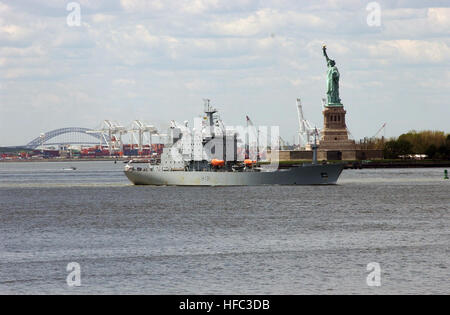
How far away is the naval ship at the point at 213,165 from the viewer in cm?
10188

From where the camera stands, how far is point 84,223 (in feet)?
198

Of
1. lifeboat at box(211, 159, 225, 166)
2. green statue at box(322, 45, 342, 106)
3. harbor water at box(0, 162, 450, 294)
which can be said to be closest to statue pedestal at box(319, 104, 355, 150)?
green statue at box(322, 45, 342, 106)

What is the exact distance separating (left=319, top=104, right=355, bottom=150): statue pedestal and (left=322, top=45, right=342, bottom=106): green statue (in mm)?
1941

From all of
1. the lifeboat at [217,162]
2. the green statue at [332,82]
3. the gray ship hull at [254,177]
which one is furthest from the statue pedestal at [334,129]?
the lifeboat at [217,162]

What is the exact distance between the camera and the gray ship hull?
101375 mm

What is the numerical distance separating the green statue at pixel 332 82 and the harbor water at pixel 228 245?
114 m

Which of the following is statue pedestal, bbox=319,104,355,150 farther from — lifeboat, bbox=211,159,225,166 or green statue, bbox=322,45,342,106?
lifeboat, bbox=211,159,225,166

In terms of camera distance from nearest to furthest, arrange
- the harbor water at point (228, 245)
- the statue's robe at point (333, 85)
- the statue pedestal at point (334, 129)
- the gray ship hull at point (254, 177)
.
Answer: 1. the harbor water at point (228, 245)
2. the gray ship hull at point (254, 177)
3. the statue pedestal at point (334, 129)
4. the statue's robe at point (333, 85)

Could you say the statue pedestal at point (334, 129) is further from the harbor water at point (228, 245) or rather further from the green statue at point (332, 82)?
the harbor water at point (228, 245)

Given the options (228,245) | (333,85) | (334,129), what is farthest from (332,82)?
(228,245)

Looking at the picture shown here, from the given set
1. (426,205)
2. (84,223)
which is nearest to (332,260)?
(84,223)

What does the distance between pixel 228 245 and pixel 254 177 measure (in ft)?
183
